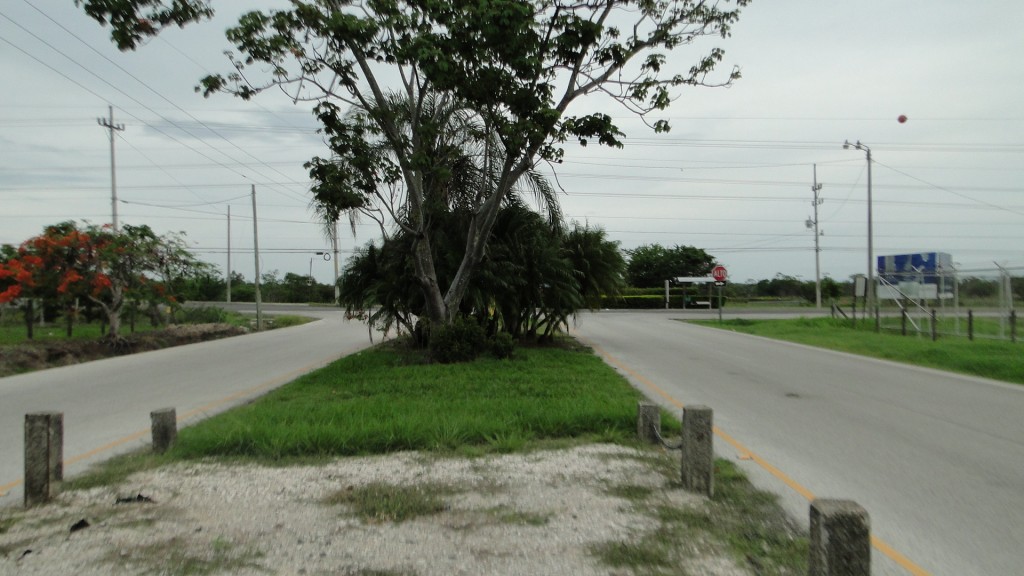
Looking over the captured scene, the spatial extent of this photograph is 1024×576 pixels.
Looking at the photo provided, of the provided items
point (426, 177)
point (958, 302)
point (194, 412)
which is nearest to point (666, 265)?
point (958, 302)

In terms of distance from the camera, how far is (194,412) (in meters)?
11.5

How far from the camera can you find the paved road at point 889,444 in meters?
5.61

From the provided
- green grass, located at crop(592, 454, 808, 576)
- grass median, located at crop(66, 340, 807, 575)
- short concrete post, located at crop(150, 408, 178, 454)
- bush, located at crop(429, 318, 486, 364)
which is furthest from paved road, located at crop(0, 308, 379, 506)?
green grass, located at crop(592, 454, 808, 576)

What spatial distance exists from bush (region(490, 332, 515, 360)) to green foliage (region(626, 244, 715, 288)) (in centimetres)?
5670

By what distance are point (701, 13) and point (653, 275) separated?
59687 mm

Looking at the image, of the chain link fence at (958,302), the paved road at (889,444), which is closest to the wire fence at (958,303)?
the chain link fence at (958,302)

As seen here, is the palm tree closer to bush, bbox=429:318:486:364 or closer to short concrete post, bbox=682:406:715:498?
bush, bbox=429:318:486:364

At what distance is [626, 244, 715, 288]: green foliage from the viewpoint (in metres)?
73.8

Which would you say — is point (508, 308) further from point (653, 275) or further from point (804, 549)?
point (653, 275)

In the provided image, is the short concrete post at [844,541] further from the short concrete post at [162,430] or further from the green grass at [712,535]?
the short concrete post at [162,430]

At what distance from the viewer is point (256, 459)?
766 centimetres

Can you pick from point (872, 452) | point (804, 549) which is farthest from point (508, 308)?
point (804, 549)

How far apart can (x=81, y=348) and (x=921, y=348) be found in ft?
71.8

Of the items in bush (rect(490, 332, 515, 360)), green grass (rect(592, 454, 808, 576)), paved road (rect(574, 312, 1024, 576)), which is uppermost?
bush (rect(490, 332, 515, 360))
